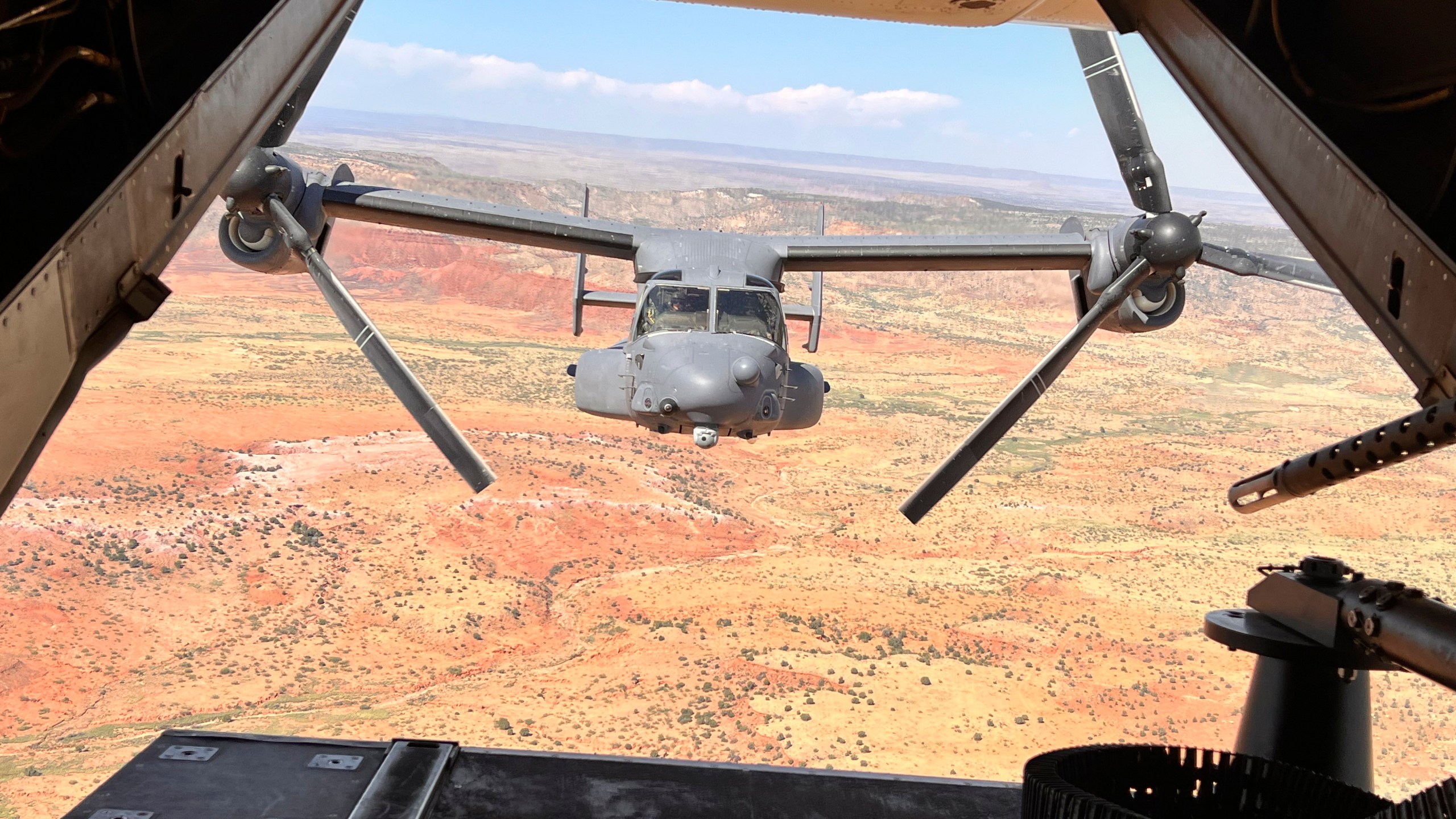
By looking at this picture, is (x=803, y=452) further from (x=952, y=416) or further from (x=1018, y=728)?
(x=1018, y=728)

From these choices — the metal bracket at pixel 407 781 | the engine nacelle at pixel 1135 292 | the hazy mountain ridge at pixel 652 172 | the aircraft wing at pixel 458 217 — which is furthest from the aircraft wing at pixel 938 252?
the hazy mountain ridge at pixel 652 172

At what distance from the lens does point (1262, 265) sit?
41.4ft

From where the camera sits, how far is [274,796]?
4.11 meters

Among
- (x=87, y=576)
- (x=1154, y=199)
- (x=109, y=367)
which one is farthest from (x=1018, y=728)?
(x=109, y=367)

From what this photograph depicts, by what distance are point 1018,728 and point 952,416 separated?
2931 cm

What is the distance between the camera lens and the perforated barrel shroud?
9.05 ft

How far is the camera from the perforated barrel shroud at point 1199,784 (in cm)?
276

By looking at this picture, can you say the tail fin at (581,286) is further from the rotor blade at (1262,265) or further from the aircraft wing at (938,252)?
the rotor blade at (1262,265)

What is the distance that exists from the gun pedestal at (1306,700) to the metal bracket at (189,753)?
4.17 meters

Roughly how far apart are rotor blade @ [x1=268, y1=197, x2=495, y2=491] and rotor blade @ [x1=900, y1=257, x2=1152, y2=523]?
4.83 metres

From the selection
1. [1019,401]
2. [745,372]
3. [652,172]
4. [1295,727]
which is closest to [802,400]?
[745,372]

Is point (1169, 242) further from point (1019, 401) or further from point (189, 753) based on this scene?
point (189, 753)

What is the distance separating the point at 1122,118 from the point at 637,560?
75.7 feet

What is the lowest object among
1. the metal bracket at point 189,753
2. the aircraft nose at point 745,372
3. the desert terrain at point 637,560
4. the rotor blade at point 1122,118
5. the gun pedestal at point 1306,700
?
the desert terrain at point 637,560
